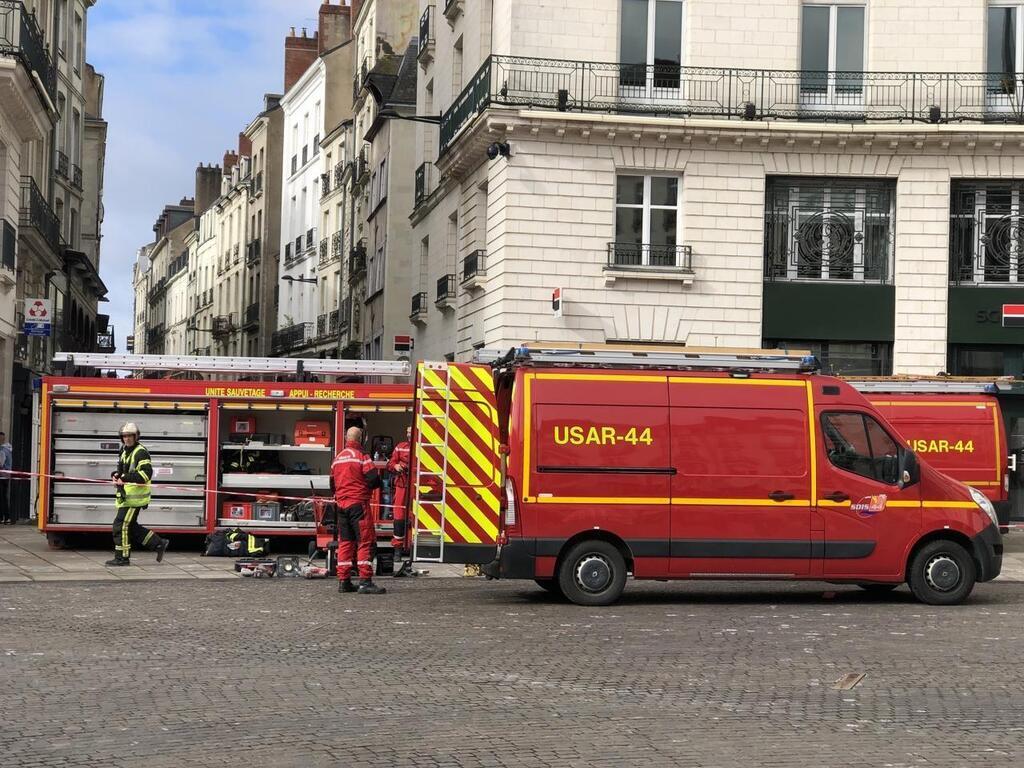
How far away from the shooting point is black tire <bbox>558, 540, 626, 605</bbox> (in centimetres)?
1534

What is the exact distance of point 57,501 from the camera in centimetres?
2180

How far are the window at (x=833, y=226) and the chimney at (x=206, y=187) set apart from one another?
2814 inches

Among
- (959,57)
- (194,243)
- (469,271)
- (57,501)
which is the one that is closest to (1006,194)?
(959,57)

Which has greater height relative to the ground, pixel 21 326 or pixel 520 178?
pixel 520 178

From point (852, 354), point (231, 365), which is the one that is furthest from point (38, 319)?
point (852, 354)

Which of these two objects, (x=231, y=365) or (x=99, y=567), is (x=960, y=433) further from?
(x=99, y=567)

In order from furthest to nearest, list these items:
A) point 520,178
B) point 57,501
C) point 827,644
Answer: point 520,178, point 57,501, point 827,644

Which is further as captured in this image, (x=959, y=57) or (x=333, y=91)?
(x=333, y=91)

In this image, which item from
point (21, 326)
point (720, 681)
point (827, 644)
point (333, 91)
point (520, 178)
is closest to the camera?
point (720, 681)

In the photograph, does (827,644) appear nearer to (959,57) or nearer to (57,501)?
(57,501)

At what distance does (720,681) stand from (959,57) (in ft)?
64.6

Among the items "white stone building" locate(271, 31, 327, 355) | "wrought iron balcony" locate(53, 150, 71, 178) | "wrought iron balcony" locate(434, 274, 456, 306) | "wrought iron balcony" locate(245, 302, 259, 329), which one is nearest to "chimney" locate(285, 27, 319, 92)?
"white stone building" locate(271, 31, 327, 355)

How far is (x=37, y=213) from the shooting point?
120 ft

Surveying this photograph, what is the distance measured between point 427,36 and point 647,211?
37.1 feet
